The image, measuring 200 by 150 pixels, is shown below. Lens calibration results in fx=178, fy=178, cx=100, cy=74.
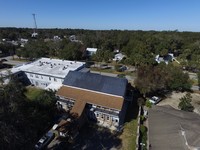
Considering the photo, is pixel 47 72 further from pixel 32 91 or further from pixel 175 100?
pixel 175 100

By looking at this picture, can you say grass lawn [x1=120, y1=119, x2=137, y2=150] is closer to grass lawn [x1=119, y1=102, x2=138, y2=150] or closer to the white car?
grass lawn [x1=119, y1=102, x2=138, y2=150]

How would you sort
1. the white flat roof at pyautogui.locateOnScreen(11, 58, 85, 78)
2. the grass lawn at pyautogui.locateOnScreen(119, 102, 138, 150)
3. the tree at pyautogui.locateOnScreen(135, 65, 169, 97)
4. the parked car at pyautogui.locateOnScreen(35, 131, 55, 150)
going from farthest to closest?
the white flat roof at pyautogui.locateOnScreen(11, 58, 85, 78), the tree at pyautogui.locateOnScreen(135, 65, 169, 97), the grass lawn at pyautogui.locateOnScreen(119, 102, 138, 150), the parked car at pyautogui.locateOnScreen(35, 131, 55, 150)

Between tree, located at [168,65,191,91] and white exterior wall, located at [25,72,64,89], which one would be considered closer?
tree, located at [168,65,191,91]

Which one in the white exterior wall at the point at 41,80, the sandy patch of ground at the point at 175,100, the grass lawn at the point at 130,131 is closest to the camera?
the grass lawn at the point at 130,131

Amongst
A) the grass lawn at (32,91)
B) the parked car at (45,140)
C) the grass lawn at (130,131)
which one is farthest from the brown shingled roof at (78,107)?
the grass lawn at (32,91)

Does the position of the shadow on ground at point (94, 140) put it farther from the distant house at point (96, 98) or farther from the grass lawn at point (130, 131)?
the distant house at point (96, 98)

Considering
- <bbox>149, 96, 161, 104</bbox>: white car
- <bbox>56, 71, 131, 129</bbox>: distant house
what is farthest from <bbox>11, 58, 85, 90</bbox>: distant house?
<bbox>149, 96, 161, 104</bbox>: white car

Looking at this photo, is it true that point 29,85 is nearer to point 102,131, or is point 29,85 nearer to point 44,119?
point 44,119
